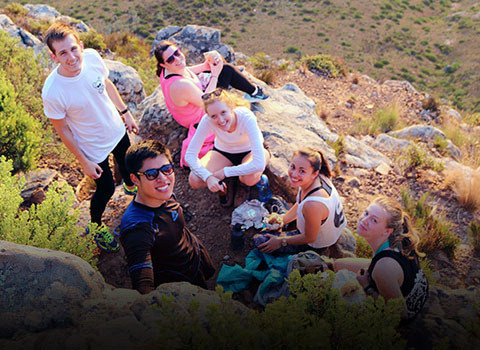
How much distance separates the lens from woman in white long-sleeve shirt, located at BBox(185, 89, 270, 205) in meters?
3.38

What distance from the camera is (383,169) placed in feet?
17.4

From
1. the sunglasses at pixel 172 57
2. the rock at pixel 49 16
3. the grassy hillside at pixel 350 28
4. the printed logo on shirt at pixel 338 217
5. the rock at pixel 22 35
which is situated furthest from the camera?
the grassy hillside at pixel 350 28

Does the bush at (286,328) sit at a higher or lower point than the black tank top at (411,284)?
higher

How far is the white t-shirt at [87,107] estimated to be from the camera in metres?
2.73

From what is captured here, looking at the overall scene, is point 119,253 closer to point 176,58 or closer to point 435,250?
point 176,58

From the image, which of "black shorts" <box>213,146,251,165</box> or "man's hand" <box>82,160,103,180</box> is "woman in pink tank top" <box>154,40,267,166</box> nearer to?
"black shorts" <box>213,146,251,165</box>

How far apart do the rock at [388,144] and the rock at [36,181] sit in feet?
18.0

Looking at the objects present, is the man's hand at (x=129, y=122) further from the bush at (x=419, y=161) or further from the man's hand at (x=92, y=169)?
the bush at (x=419, y=161)

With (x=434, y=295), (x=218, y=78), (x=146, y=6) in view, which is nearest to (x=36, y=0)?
(x=146, y=6)

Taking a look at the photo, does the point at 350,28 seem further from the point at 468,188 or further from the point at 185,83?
the point at 185,83

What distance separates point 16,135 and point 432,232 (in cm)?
516

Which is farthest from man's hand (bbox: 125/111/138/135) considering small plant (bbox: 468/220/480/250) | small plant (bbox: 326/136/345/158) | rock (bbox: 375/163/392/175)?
small plant (bbox: 468/220/480/250)

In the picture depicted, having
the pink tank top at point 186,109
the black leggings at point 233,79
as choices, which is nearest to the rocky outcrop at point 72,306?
the pink tank top at point 186,109

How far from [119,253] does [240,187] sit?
5.29 ft
